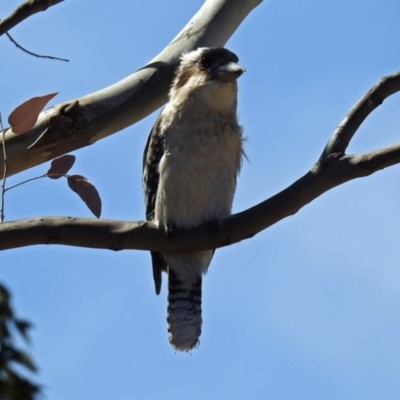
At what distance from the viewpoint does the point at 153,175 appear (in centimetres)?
411

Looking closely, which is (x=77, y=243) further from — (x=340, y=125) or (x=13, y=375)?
(x=13, y=375)

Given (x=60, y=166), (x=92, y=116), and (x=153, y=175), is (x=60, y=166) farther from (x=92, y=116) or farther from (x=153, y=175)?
(x=153, y=175)

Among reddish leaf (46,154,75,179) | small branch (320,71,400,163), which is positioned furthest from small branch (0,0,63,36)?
small branch (320,71,400,163)

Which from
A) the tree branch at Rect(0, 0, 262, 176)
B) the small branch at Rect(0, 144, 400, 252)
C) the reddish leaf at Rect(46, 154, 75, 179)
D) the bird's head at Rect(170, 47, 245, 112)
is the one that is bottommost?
the small branch at Rect(0, 144, 400, 252)

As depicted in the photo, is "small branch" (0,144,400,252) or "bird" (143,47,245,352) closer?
"small branch" (0,144,400,252)

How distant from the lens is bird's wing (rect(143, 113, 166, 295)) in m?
4.06

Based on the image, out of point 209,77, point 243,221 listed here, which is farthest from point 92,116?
point 243,221

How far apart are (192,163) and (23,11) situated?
1.02 m

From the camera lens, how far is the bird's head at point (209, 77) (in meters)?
4.06

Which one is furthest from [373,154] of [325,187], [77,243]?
[77,243]

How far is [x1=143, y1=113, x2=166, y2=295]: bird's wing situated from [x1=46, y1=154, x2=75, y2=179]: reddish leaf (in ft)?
2.70

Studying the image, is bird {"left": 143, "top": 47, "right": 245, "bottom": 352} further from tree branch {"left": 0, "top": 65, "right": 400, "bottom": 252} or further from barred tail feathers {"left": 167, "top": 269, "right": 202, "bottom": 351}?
tree branch {"left": 0, "top": 65, "right": 400, "bottom": 252}

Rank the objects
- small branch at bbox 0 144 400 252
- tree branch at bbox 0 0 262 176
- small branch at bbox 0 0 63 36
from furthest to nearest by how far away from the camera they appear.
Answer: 1. tree branch at bbox 0 0 262 176
2. small branch at bbox 0 0 63 36
3. small branch at bbox 0 144 400 252

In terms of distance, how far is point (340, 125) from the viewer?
3053 millimetres
